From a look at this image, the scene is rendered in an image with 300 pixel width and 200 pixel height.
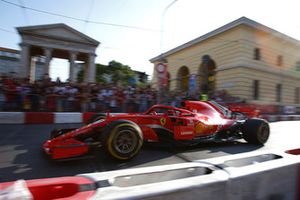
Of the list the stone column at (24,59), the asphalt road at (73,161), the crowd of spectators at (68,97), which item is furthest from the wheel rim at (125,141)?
the stone column at (24,59)

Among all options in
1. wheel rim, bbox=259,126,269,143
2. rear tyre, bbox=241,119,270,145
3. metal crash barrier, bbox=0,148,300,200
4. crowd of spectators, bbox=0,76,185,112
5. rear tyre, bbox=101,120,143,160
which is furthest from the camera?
crowd of spectators, bbox=0,76,185,112

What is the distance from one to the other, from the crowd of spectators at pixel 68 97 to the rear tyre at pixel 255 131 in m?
6.06

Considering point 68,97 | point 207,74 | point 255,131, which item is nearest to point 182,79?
point 207,74

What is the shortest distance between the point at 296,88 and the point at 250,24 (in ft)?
31.2

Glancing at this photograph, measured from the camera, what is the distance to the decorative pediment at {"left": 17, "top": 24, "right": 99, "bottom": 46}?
21.4 metres

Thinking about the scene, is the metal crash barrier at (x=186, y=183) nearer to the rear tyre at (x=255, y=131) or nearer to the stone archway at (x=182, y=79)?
the rear tyre at (x=255, y=131)

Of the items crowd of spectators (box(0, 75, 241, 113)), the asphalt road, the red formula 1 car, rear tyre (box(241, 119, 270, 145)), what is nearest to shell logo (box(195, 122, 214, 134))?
the red formula 1 car

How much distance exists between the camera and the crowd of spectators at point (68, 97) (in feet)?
28.3

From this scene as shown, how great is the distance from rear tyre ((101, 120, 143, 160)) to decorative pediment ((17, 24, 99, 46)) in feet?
69.1

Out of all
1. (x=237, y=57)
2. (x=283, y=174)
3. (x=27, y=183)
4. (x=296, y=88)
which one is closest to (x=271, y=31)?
(x=237, y=57)

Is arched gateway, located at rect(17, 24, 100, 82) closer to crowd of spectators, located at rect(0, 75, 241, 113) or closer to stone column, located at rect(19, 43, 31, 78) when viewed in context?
stone column, located at rect(19, 43, 31, 78)

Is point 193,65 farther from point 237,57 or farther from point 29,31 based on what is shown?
point 29,31

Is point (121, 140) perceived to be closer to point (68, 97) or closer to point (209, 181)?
point (209, 181)

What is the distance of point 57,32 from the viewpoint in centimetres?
2256
